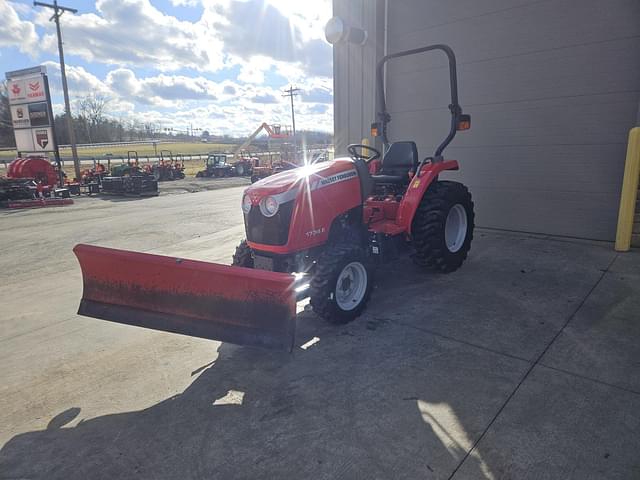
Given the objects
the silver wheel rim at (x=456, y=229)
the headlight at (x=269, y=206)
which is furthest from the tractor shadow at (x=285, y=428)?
the silver wheel rim at (x=456, y=229)

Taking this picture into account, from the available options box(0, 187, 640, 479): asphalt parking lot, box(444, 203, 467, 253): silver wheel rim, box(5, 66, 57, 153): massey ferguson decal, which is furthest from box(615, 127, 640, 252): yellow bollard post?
box(5, 66, 57, 153): massey ferguson decal

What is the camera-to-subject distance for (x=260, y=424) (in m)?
2.32

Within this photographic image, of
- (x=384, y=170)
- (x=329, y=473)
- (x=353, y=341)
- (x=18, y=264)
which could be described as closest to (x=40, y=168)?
(x=18, y=264)

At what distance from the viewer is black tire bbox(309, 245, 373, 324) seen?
3191mm

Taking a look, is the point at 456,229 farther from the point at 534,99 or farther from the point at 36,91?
the point at 36,91

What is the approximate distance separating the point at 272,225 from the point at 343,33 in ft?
17.7

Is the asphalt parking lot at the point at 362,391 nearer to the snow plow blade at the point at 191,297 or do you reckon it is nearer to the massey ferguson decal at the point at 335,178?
the snow plow blade at the point at 191,297

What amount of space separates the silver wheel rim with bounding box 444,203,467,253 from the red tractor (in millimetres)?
346

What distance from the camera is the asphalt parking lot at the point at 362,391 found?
6.72 feet

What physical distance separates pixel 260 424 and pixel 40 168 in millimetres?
15728

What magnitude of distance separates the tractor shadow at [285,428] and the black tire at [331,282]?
0.39 meters

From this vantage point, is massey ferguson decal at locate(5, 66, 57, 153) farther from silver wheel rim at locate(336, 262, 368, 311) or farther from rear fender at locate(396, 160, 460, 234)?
silver wheel rim at locate(336, 262, 368, 311)

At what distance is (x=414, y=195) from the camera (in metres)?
4.29

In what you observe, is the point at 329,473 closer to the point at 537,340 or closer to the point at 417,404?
the point at 417,404
